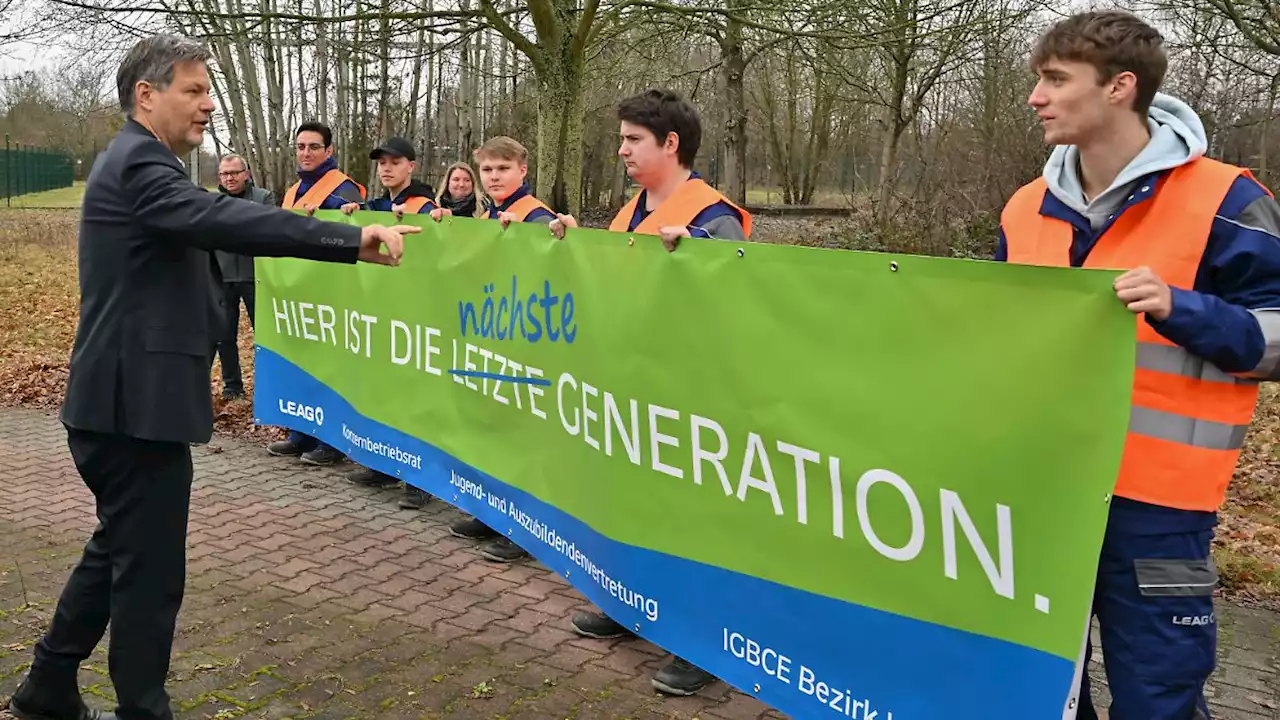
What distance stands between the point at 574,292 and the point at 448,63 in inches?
741

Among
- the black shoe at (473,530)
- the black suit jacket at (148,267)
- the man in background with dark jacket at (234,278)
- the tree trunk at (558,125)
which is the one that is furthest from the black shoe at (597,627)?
the tree trunk at (558,125)

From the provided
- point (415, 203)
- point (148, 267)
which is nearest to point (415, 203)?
point (415, 203)

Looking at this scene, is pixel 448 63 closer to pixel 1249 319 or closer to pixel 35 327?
pixel 35 327

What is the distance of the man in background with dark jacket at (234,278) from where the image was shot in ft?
27.9

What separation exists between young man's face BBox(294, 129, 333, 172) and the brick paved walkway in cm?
239

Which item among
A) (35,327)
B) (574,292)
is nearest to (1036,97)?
(574,292)

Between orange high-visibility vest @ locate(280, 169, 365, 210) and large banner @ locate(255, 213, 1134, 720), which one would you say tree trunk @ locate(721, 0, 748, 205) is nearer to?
orange high-visibility vest @ locate(280, 169, 365, 210)

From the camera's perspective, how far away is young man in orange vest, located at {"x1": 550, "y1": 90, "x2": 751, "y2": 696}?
398cm

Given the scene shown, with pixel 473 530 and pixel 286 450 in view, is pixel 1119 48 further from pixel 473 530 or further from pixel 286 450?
pixel 286 450

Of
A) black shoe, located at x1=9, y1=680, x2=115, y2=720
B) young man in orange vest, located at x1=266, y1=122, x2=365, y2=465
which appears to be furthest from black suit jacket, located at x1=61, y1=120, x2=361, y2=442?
young man in orange vest, located at x1=266, y1=122, x2=365, y2=465

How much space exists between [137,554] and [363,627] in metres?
1.42

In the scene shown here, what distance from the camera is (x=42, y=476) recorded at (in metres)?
6.83

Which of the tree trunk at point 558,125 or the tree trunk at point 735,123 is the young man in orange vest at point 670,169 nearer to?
the tree trunk at point 558,125

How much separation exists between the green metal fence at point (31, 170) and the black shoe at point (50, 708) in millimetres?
41595
